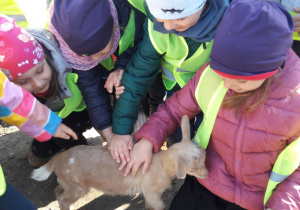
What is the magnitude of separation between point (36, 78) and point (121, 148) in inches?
33.2

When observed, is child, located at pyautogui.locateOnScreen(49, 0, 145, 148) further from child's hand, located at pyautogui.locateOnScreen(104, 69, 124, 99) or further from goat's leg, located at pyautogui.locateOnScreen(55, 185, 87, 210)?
goat's leg, located at pyautogui.locateOnScreen(55, 185, 87, 210)

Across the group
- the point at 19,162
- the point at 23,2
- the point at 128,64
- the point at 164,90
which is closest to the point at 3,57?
the point at 23,2

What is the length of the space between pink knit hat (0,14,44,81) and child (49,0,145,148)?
25 cm

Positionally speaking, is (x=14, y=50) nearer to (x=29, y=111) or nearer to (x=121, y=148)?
(x=29, y=111)

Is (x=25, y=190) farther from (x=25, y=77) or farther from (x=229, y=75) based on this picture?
(x=229, y=75)

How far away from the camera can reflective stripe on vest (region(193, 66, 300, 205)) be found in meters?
1.80

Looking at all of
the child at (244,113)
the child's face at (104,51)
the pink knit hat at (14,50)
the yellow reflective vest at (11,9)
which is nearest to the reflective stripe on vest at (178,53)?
the child at (244,113)

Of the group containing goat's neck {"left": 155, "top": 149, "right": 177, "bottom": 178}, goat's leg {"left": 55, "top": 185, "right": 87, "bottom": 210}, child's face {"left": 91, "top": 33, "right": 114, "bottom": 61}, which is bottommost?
goat's leg {"left": 55, "top": 185, "right": 87, "bottom": 210}

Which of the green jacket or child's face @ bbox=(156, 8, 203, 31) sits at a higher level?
child's face @ bbox=(156, 8, 203, 31)

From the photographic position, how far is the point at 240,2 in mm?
1591

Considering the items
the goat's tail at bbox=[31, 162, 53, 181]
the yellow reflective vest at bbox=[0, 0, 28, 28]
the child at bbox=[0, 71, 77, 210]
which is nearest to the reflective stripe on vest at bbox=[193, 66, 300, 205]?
the child at bbox=[0, 71, 77, 210]

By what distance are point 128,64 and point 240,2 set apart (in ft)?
3.79

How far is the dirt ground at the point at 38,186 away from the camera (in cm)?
299

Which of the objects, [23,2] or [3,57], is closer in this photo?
[3,57]
